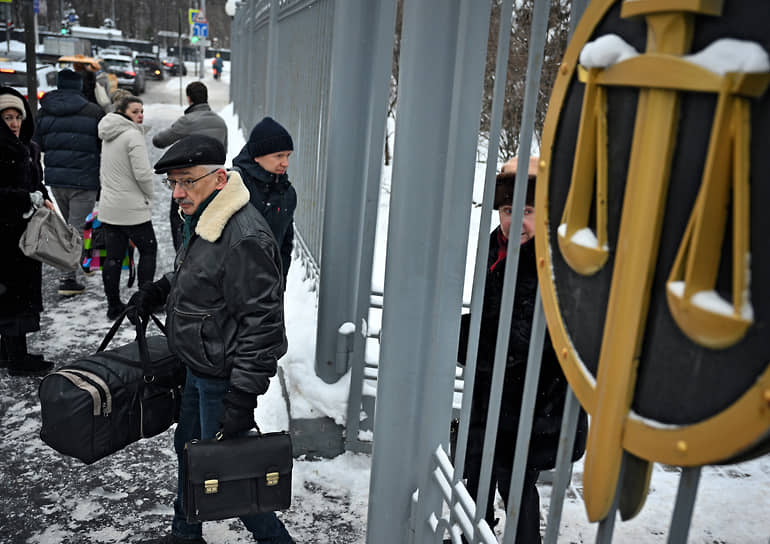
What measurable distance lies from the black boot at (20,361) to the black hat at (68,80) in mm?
2476

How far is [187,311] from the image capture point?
2.78 m

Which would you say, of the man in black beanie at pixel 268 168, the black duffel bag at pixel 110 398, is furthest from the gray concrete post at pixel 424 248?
the man in black beanie at pixel 268 168

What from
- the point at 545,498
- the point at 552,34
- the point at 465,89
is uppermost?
the point at 552,34

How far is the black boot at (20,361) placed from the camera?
4707 mm

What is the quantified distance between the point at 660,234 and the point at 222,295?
2.17m

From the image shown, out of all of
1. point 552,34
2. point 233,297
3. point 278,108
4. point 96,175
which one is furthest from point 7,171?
point 552,34

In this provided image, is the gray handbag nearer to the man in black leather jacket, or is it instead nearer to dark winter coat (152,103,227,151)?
dark winter coat (152,103,227,151)

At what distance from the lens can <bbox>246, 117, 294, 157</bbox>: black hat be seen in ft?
13.2

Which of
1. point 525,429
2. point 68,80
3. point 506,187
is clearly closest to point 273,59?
point 68,80

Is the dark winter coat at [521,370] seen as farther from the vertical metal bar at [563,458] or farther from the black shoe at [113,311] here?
the black shoe at [113,311]

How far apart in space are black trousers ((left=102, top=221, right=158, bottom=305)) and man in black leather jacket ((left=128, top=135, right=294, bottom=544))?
316cm

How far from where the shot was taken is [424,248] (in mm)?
1892

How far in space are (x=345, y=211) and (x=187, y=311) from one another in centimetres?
141

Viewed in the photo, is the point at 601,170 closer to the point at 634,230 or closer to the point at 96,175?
the point at 634,230
